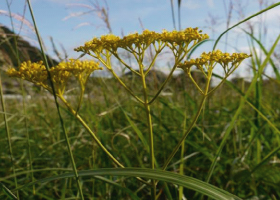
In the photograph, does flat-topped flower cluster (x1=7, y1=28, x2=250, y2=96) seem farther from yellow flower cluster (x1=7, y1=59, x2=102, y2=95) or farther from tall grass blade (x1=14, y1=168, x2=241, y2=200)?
tall grass blade (x1=14, y1=168, x2=241, y2=200)

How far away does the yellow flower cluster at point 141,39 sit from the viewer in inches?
42.1

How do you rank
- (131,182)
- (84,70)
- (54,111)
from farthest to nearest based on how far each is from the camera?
(54,111), (131,182), (84,70)

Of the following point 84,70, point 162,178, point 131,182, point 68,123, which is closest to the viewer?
point 162,178

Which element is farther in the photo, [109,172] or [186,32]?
[186,32]

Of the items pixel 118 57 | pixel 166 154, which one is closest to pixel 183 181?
pixel 118 57

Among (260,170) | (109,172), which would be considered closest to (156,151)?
(260,170)

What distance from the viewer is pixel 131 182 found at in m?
2.05

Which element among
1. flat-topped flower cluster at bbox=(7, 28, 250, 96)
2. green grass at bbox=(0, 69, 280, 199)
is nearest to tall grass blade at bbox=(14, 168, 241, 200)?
flat-topped flower cluster at bbox=(7, 28, 250, 96)

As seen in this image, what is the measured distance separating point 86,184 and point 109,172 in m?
1.52

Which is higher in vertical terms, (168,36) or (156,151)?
(168,36)

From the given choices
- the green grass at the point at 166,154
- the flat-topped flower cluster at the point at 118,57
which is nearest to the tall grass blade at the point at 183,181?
the flat-topped flower cluster at the point at 118,57

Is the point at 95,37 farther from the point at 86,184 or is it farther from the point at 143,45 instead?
the point at 86,184

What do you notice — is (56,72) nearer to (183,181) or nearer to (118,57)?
(118,57)

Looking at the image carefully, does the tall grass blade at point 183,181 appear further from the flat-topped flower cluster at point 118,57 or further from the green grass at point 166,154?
the green grass at point 166,154
